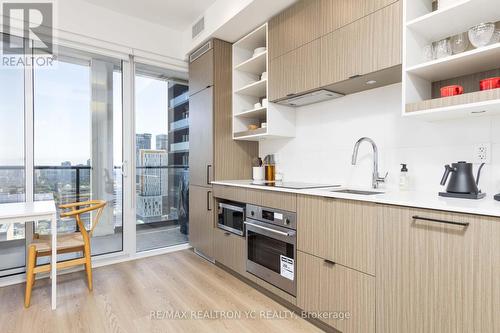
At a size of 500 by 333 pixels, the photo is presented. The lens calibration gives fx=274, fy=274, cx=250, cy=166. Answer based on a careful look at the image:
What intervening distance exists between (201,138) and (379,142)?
188cm

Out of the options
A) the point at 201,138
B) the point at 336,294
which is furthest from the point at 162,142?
the point at 336,294

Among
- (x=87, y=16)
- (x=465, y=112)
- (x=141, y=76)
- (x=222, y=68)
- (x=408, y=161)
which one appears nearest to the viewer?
(x=465, y=112)

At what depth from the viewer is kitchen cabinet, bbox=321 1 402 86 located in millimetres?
1613

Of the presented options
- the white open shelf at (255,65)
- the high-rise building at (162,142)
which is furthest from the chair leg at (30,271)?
Answer: the white open shelf at (255,65)

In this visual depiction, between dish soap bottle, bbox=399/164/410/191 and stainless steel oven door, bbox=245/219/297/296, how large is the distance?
0.80m

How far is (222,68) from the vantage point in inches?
119

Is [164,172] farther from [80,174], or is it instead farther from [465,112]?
[465,112]

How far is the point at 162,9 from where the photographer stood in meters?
2.94

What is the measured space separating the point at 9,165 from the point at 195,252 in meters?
2.07

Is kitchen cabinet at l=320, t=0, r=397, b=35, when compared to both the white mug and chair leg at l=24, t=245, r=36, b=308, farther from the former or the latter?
chair leg at l=24, t=245, r=36, b=308

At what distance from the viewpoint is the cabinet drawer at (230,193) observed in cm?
251

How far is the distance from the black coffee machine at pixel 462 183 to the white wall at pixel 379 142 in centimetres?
22

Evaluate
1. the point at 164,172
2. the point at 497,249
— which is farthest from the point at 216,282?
the point at 497,249

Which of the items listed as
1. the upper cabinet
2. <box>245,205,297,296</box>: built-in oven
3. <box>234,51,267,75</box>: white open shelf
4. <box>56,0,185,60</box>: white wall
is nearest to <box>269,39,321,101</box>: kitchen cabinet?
the upper cabinet
